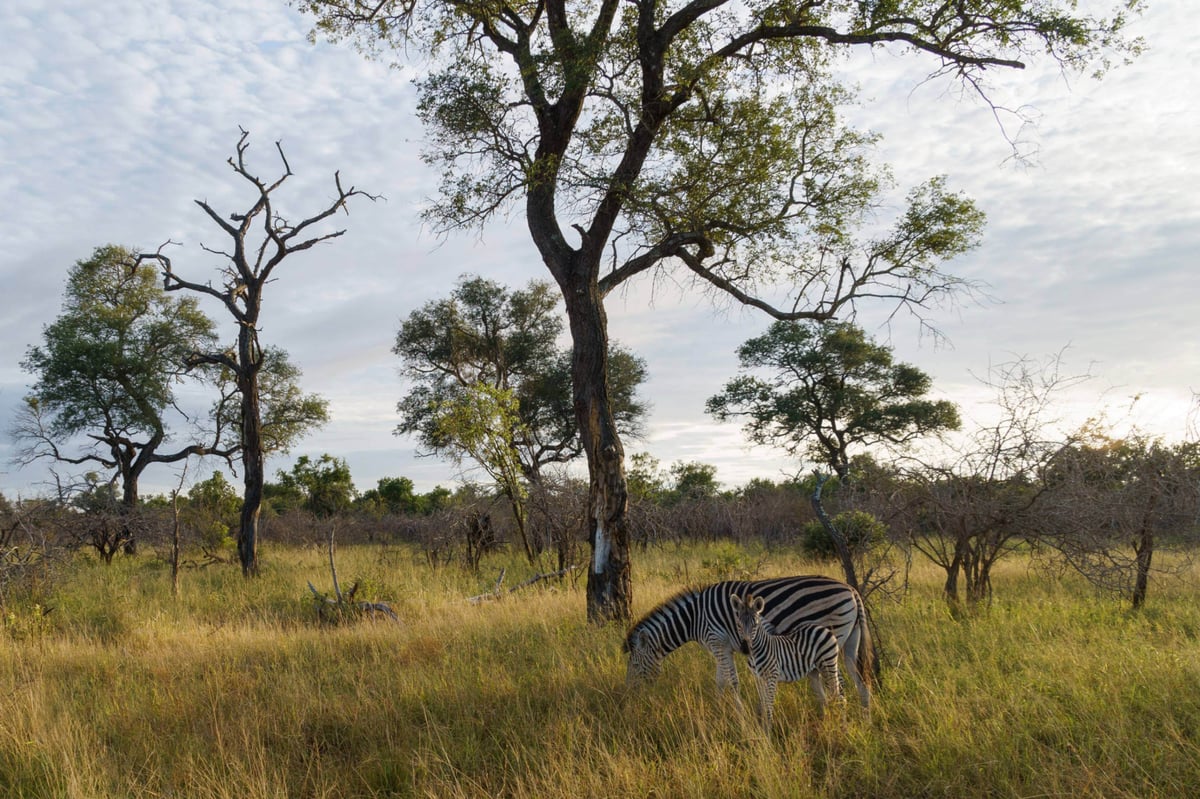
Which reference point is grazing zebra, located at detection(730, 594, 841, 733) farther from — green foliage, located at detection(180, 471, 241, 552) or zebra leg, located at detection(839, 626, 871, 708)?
green foliage, located at detection(180, 471, 241, 552)

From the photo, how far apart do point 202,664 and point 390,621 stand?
2616 millimetres

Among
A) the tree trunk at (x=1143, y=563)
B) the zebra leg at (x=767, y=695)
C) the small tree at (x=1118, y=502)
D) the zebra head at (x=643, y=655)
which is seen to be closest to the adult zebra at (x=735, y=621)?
the zebra head at (x=643, y=655)

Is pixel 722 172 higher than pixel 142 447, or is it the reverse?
pixel 722 172

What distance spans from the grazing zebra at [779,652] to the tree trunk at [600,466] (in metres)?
4.23

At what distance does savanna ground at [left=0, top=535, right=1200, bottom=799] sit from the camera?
4.80 meters

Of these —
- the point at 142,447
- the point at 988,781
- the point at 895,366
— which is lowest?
the point at 988,781

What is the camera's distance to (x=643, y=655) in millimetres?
6367

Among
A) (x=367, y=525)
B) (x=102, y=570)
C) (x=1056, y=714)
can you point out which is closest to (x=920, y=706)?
(x=1056, y=714)

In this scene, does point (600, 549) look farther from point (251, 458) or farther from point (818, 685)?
point (251, 458)

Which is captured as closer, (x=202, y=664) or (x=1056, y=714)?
(x=1056, y=714)

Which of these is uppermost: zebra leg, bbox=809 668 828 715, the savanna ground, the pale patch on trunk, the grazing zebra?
the pale patch on trunk

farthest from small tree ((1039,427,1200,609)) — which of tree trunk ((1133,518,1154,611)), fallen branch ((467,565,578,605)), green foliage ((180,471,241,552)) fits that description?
green foliage ((180,471,241,552))

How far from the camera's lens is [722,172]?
1180cm

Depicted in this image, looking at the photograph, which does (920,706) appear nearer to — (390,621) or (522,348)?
(390,621)
